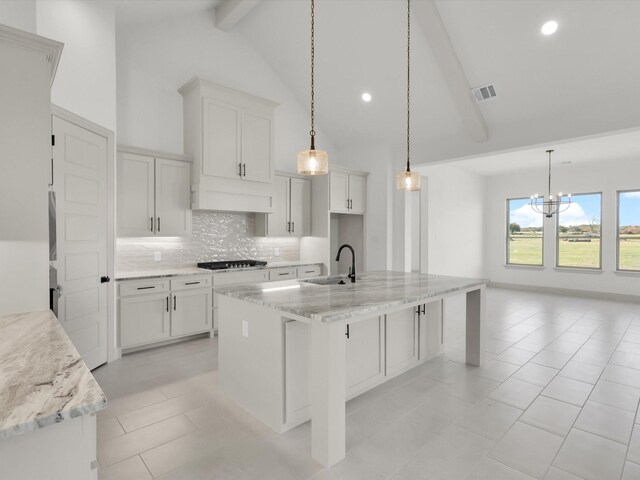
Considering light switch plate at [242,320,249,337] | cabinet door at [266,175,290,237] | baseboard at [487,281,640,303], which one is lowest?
baseboard at [487,281,640,303]

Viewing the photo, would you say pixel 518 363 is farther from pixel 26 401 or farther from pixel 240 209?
pixel 26 401

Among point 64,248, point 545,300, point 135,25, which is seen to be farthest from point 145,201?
point 545,300

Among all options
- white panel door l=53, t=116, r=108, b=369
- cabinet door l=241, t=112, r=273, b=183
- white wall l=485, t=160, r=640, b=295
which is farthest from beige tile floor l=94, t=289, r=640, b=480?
white wall l=485, t=160, r=640, b=295

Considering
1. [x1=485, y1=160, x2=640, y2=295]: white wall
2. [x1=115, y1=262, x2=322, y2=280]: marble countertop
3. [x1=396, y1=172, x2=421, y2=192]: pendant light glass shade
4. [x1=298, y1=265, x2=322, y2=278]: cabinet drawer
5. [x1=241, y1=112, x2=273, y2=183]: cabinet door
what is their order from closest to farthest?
[x1=396, y1=172, x2=421, y2=192]: pendant light glass shade → [x1=115, y1=262, x2=322, y2=280]: marble countertop → [x1=241, y1=112, x2=273, y2=183]: cabinet door → [x1=298, y1=265, x2=322, y2=278]: cabinet drawer → [x1=485, y1=160, x2=640, y2=295]: white wall

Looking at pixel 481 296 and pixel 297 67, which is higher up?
pixel 297 67

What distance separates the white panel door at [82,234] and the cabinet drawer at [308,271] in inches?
101

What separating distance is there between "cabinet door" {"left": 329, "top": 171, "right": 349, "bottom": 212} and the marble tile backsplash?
3.12ft

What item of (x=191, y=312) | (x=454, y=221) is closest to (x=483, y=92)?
(x=454, y=221)

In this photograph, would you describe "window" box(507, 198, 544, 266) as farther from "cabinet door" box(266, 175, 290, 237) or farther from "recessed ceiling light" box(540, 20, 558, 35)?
"cabinet door" box(266, 175, 290, 237)

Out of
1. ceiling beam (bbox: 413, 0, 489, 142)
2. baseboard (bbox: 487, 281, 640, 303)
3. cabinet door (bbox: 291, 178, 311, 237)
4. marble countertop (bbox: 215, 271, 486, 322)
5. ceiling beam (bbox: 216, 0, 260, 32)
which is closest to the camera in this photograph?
marble countertop (bbox: 215, 271, 486, 322)

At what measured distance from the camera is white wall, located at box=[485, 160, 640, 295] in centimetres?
712

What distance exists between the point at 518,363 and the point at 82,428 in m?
3.73

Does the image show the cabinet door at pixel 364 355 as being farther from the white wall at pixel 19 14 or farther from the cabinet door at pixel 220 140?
the white wall at pixel 19 14

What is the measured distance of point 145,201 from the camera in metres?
3.96
